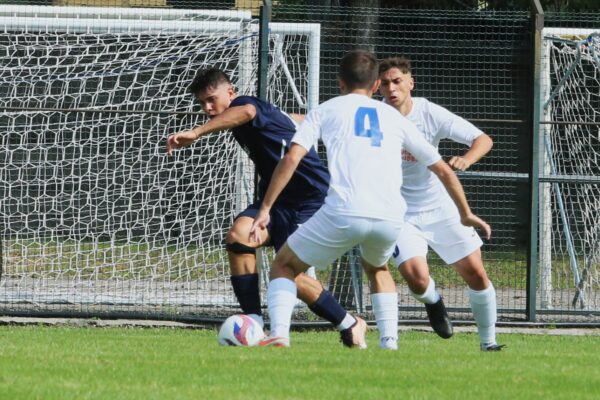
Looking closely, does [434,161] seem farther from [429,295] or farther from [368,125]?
[429,295]

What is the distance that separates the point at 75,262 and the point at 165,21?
2765 millimetres

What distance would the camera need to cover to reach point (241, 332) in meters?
8.31

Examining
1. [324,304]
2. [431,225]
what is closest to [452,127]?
[431,225]

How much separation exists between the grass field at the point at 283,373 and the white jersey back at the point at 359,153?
897mm

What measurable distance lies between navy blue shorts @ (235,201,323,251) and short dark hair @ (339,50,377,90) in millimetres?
1438

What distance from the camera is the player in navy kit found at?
881 cm

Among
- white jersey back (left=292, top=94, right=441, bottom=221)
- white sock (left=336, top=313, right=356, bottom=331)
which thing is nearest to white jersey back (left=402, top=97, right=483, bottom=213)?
white sock (left=336, top=313, right=356, bottom=331)

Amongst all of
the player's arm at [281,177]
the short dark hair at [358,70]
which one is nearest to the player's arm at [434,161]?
the short dark hair at [358,70]

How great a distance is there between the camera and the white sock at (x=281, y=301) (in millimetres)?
7906

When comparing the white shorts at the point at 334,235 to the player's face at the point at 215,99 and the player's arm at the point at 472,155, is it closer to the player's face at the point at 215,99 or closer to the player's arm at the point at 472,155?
the player's arm at the point at 472,155

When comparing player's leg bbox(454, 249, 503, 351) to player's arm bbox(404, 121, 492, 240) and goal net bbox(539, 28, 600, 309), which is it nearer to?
player's arm bbox(404, 121, 492, 240)

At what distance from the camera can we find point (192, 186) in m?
13.5

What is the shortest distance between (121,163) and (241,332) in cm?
581

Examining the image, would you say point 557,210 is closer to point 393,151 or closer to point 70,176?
point 70,176
